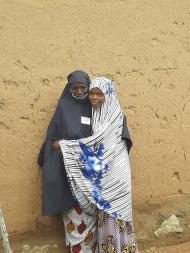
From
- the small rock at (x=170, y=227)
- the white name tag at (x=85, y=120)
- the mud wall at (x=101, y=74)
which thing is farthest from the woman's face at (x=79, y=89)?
the small rock at (x=170, y=227)

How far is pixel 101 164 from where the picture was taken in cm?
385

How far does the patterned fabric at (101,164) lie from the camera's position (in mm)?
3834

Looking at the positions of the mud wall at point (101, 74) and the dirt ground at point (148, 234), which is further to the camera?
the dirt ground at point (148, 234)

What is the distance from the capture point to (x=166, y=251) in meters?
4.42

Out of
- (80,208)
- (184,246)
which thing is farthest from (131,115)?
(184,246)

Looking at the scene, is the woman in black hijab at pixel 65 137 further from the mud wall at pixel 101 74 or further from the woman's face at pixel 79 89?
the mud wall at pixel 101 74

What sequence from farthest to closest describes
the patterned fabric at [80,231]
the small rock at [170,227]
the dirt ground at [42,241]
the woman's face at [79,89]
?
the small rock at [170,227] < the dirt ground at [42,241] < the patterned fabric at [80,231] < the woman's face at [79,89]

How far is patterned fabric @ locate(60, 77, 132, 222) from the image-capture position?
3834mm

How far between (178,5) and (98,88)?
1.31 m

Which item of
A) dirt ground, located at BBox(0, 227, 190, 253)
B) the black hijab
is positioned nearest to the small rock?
dirt ground, located at BBox(0, 227, 190, 253)

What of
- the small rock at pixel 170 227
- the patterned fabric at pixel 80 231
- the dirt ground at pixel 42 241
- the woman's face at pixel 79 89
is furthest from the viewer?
the small rock at pixel 170 227

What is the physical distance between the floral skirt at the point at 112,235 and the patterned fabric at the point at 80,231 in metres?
0.09

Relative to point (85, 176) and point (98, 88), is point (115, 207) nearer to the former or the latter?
point (85, 176)

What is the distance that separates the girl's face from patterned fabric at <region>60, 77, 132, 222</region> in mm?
34
